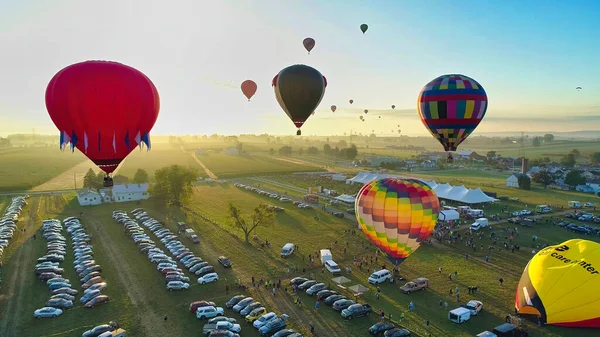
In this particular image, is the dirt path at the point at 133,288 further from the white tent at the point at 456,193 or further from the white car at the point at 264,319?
the white tent at the point at 456,193

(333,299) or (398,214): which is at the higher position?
(398,214)

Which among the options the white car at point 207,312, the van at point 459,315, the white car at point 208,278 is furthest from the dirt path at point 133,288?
the van at point 459,315

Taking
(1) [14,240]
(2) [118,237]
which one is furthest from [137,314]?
(1) [14,240]

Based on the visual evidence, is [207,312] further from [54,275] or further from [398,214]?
[54,275]

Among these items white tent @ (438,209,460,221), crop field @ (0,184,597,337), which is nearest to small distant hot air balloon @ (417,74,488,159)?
crop field @ (0,184,597,337)

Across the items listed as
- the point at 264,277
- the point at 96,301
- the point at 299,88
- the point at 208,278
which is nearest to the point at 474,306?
the point at 264,277

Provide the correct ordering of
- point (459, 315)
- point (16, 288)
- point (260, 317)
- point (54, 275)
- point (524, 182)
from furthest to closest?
point (524, 182) → point (54, 275) → point (16, 288) → point (459, 315) → point (260, 317)
